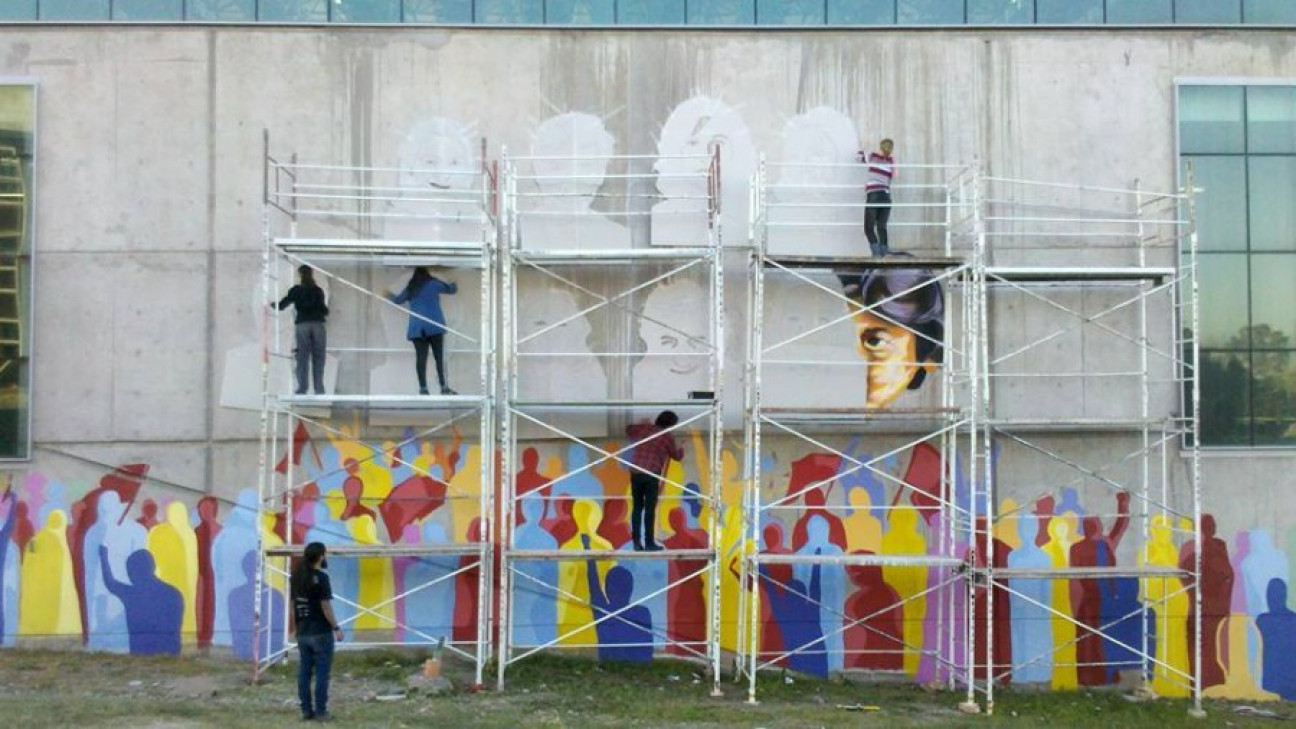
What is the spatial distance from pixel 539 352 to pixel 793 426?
284 cm

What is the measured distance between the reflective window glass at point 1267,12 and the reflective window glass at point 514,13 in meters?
7.94

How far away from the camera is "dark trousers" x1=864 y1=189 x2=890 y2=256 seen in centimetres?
1466

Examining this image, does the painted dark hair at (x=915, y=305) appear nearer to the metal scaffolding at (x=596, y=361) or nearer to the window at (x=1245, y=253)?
the metal scaffolding at (x=596, y=361)

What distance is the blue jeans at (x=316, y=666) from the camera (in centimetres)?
1183

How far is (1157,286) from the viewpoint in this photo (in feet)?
49.1

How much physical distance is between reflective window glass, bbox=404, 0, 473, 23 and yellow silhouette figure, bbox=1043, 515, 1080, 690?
8491mm

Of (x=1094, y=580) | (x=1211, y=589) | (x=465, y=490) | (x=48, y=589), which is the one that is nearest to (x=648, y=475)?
(x=465, y=490)

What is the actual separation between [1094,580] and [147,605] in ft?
33.2

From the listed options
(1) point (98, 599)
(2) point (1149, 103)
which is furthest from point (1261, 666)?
(1) point (98, 599)

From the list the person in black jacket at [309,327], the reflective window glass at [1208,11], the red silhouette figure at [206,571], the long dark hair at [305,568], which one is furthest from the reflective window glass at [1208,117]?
the red silhouette figure at [206,571]

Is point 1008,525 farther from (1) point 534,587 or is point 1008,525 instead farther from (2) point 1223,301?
(1) point 534,587

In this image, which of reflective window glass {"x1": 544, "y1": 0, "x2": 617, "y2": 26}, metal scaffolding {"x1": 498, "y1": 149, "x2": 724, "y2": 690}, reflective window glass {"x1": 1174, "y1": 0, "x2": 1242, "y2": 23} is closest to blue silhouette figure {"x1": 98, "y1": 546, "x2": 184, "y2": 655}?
→ metal scaffolding {"x1": 498, "y1": 149, "x2": 724, "y2": 690}

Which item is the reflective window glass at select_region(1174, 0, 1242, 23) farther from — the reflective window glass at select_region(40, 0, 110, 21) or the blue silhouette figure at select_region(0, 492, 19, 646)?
the blue silhouette figure at select_region(0, 492, 19, 646)

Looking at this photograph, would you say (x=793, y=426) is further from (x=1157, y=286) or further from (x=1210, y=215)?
(x=1210, y=215)
